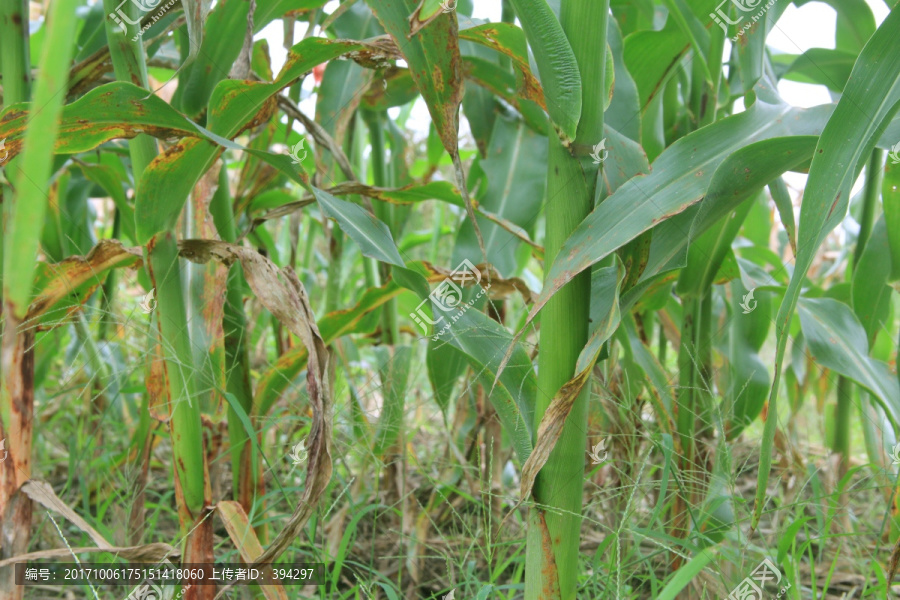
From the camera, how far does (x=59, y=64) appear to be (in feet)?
0.53

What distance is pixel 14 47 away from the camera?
2.19 feet

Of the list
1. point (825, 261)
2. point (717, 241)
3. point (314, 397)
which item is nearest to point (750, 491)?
point (717, 241)

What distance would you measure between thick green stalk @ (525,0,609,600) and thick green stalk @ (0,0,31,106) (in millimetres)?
565

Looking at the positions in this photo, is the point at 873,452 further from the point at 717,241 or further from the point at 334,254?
the point at 334,254

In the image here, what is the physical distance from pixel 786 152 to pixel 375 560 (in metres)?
0.83

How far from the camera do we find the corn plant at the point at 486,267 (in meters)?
0.52
